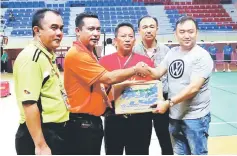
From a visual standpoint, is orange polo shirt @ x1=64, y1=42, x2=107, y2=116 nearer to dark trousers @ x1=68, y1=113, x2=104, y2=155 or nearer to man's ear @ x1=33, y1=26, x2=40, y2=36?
dark trousers @ x1=68, y1=113, x2=104, y2=155

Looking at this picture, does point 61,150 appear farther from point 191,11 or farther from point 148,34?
point 191,11

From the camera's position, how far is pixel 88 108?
9.43ft

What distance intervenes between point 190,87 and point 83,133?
1.00 meters

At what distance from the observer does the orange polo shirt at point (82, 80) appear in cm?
277

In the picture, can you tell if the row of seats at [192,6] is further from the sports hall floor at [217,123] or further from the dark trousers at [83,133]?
the dark trousers at [83,133]

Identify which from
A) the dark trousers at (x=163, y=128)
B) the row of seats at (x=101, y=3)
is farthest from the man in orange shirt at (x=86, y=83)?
the row of seats at (x=101, y=3)

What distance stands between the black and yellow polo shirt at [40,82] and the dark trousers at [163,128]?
1.52 metres

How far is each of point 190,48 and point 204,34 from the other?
17.9 m

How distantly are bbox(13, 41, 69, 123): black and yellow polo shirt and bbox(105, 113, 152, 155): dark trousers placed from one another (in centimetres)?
94

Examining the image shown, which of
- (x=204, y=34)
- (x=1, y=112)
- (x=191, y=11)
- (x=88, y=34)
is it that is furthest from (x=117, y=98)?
(x=191, y=11)

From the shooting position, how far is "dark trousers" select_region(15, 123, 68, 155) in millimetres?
2434

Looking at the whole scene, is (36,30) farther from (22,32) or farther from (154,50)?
(22,32)

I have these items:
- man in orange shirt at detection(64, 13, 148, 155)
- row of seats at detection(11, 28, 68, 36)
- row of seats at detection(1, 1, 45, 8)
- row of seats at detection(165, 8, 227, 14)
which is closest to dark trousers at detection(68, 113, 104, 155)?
man in orange shirt at detection(64, 13, 148, 155)

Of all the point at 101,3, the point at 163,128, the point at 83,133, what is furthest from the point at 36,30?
the point at 101,3
